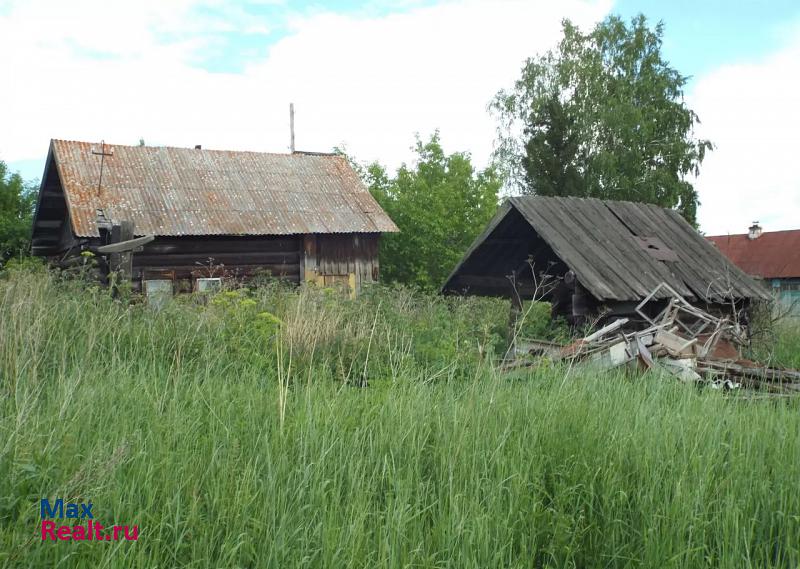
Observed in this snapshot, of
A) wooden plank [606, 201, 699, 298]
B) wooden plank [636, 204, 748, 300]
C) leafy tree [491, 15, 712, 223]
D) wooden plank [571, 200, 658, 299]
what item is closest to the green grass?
wooden plank [571, 200, 658, 299]

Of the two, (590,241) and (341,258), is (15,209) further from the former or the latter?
(590,241)

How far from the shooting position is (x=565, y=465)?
3.64 m

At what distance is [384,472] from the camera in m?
3.29

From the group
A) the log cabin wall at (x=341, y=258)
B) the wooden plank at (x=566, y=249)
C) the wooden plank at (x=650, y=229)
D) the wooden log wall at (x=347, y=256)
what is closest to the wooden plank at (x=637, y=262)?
the wooden plank at (x=650, y=229)

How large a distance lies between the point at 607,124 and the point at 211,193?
1628 cm

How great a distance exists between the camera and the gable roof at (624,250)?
9.88m

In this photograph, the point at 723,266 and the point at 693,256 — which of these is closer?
the point at 693,256

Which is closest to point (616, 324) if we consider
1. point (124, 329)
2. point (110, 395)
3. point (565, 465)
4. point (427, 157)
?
point (565, 465)

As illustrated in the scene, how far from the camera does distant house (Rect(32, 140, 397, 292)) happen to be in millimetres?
17844

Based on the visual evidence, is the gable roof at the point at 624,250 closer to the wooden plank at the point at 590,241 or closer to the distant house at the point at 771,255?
the wooden plank at the point at 590,241

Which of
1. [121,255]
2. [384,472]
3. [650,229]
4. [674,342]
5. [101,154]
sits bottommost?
[384,472]

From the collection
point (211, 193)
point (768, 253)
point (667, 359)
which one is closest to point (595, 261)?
point (667, 359)

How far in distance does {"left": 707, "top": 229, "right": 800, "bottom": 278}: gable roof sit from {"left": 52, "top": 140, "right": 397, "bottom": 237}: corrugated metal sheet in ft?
73.9

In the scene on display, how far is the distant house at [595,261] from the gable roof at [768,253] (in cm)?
2500
